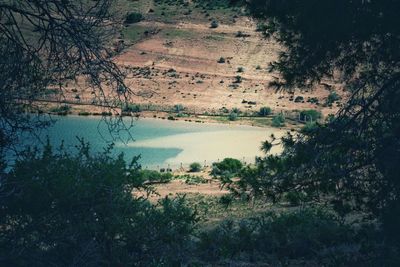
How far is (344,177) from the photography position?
364 inches

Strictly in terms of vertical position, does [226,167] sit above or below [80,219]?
below

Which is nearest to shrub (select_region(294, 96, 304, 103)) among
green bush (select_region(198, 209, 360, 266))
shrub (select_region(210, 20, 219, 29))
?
shrub (select_region(210, 20, 219, 29))

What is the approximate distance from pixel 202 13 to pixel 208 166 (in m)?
40.4

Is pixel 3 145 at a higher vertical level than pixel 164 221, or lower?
higher

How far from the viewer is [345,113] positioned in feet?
31.3

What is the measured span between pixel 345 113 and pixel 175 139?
3642 centimetres

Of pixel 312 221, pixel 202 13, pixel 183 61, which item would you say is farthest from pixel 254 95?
pixel 312 221

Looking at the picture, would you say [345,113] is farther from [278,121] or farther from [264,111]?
[264,111]

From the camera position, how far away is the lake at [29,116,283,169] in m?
38.2

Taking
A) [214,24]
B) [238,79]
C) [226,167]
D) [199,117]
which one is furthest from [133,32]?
[214,24]

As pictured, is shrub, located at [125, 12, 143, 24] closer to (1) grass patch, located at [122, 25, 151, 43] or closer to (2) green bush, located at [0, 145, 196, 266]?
(1) grass patch, located at [122, 25, 151, 43]

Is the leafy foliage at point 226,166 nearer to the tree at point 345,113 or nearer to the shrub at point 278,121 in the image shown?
the shrub at point 278,121

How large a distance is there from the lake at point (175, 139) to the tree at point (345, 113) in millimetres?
25008

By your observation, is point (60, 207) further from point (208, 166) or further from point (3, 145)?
point (208, 166)
